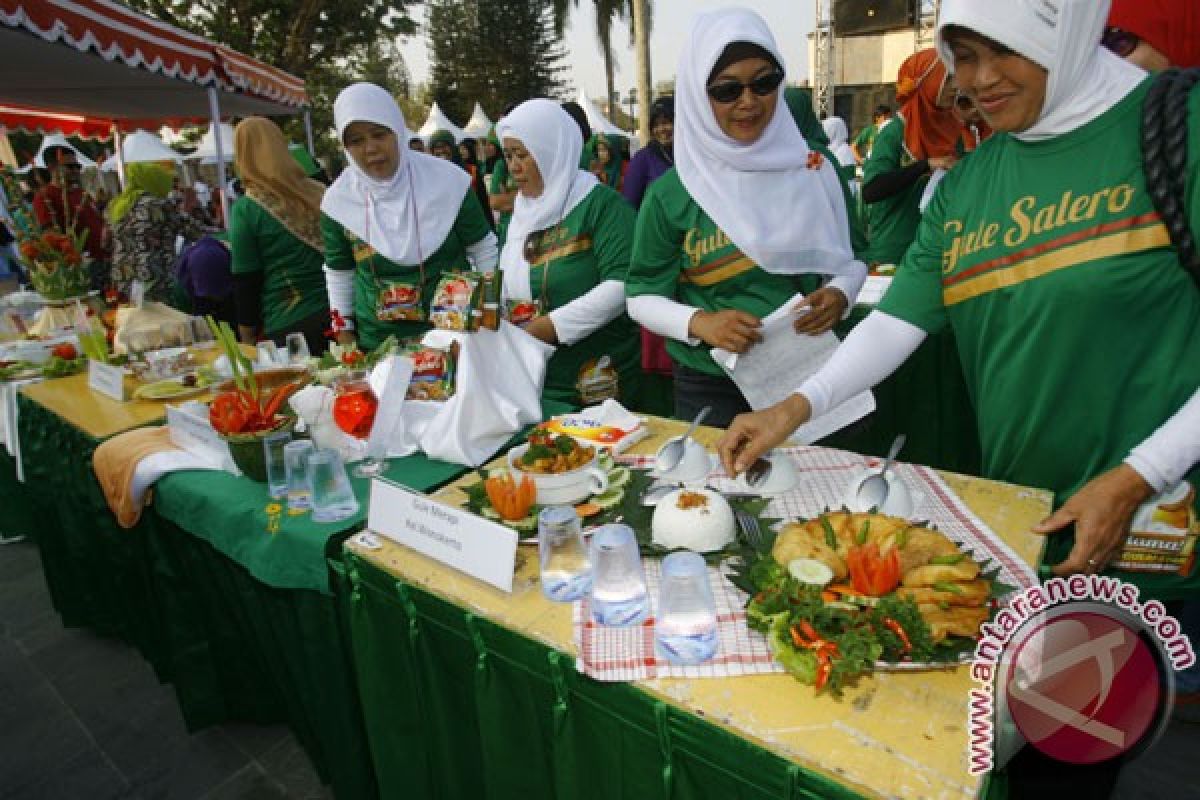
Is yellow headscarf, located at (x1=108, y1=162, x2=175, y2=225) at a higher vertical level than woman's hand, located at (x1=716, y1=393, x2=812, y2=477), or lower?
higher

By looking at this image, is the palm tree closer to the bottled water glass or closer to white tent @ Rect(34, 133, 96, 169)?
white tent @ Rect(34, 133, 96, 169)

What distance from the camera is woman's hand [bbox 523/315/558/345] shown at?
229 cm

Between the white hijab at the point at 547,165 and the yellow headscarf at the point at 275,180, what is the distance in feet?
3.99

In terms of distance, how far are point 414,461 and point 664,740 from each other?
1.07 m

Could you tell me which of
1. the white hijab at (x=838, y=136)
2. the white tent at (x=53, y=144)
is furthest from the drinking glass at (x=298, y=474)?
the white tent at (x=53, y=144)

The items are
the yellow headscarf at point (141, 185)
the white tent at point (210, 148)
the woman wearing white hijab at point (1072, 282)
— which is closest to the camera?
the woman wearing white hijab at point (1072, 282)

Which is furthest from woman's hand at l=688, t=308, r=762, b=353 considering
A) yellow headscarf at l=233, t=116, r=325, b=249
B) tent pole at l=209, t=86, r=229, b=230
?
tent pole at l=209, t=86, r=229, b=230

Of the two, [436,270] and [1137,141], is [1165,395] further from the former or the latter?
[436,270]

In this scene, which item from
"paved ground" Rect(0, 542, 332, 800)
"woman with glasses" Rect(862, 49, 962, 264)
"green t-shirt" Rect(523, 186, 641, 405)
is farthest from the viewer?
"woman with glasses" Rect(862, 49, 962, 264)

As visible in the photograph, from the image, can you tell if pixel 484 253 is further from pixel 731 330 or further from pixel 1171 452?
pixel 1171 452

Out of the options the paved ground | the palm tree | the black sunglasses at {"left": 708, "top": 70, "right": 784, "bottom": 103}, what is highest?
the palm tree

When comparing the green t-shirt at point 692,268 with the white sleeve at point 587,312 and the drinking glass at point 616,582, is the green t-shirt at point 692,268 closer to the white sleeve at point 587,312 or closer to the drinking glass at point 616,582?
the white sleeve at point 587,312

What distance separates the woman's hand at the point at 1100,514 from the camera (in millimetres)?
1033

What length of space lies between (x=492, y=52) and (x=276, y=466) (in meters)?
34.2
